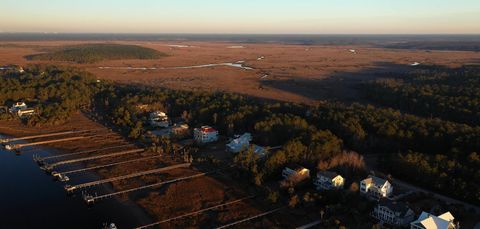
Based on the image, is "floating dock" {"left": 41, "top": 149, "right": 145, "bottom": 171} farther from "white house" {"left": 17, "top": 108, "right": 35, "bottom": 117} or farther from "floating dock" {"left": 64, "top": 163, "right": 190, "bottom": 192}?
"white house" {"left": 17, "top": 108, "right": 35, "bottom": 117}

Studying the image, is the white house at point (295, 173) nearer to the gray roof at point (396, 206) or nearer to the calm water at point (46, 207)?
the gray roof at point (396, 206)

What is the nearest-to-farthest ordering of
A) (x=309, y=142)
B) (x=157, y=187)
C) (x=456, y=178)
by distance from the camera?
(x=456, y=178)
(x=157, y=187)
(x=309, y=142)

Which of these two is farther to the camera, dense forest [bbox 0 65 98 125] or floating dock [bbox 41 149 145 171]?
dense forest [bbox 0 65 98 125]

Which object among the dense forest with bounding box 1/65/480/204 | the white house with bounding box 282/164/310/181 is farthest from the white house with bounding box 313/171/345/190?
the dense forest with bounding box 1/65/480/204

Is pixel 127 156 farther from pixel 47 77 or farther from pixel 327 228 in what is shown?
pixel 47 77

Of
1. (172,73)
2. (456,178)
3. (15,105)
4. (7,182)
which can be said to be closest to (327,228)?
(456,178)

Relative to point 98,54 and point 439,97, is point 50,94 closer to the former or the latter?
point 439,97

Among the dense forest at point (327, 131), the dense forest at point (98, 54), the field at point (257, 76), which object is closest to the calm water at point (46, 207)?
the dense forest at point (327, 131)
